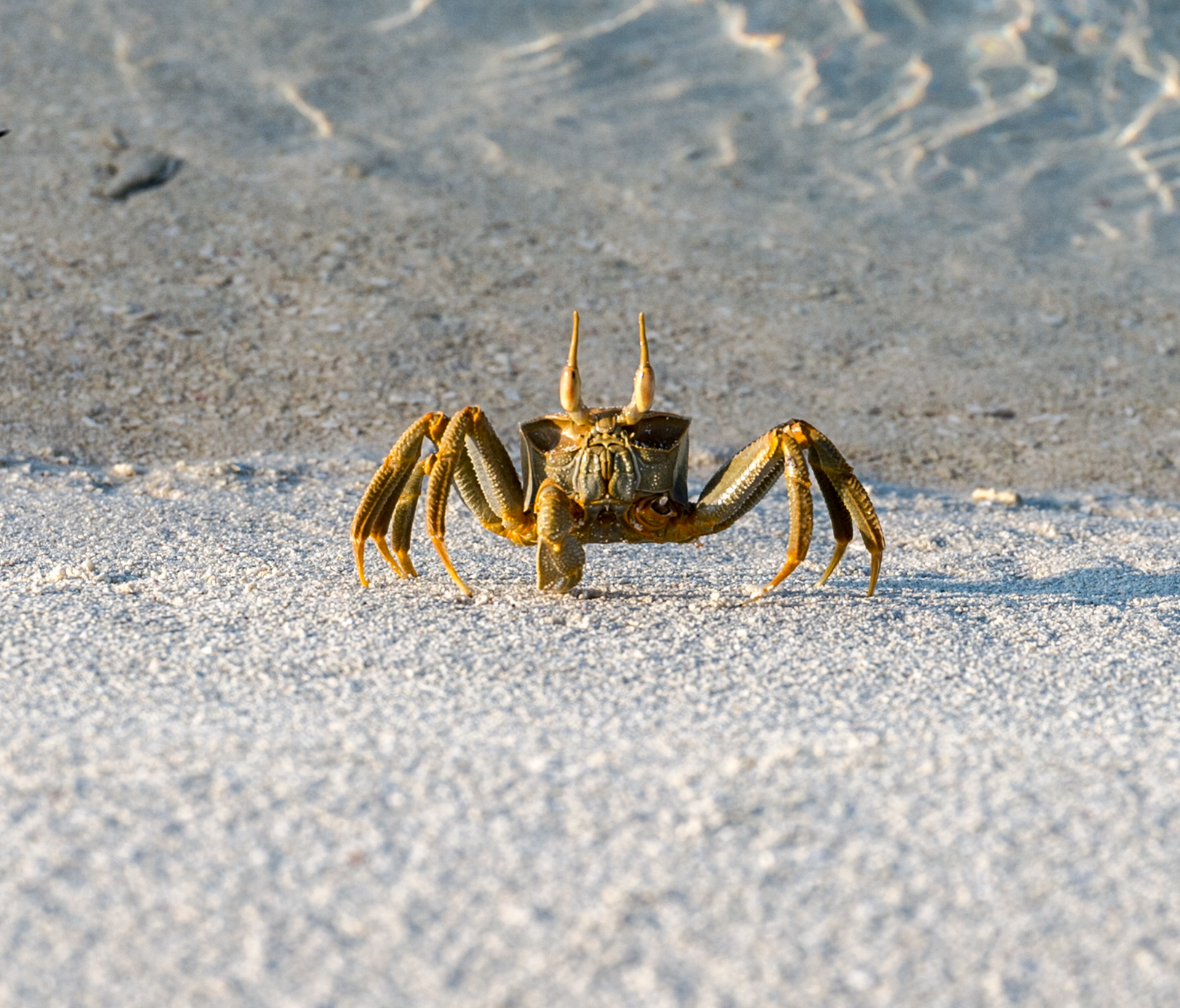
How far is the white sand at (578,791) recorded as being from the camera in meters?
1.73

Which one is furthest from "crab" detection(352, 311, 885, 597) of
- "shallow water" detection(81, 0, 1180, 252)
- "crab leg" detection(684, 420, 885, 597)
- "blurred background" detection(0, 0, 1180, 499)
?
"shallow water" detection(81, 0, 1180, 252)

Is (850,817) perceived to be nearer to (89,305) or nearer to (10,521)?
(10,521)

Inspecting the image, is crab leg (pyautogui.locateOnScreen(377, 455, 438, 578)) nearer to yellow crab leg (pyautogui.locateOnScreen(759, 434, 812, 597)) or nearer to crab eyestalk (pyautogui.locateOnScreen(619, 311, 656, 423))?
crab eyestalk (pyautogui.locateOnScreen(619, 311, 656, 423))

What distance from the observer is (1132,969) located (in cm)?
174

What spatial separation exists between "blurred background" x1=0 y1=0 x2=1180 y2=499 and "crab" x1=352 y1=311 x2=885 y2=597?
227 cm

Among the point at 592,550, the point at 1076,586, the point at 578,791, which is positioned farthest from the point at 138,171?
the point at 578,791

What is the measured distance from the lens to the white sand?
173 centimetres

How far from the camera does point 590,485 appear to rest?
333cm

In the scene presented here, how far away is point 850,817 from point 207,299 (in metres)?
5.56

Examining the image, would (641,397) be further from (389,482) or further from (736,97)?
(736,97)

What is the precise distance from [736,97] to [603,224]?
2.27 metres

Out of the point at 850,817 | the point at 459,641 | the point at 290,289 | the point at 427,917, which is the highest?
the point at 427,917

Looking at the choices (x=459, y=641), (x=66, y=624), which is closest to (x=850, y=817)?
(x=459, y=641)

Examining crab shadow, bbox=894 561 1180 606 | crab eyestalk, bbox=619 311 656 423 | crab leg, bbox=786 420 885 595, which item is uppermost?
crab eyestalk, bbox=619 311 656 423
